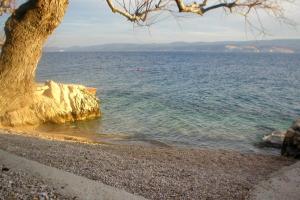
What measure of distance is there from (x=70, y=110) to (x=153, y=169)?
13.9m

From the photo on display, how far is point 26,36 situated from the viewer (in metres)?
10.3

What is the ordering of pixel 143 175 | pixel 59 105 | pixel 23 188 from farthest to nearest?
pixel 59 105 < pixel 143 175 < pixel 23 188

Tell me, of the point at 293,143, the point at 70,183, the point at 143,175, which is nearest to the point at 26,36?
the point at 143,175

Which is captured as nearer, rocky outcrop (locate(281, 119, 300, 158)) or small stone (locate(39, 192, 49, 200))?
small stone (locate(39, 192, 49, 200))

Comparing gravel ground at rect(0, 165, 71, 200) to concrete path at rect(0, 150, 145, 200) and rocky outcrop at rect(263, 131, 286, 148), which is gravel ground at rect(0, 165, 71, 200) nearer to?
concrete path at rect(0, 150, 145, 200)

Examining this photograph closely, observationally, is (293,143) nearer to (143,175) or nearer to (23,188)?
(143,175)

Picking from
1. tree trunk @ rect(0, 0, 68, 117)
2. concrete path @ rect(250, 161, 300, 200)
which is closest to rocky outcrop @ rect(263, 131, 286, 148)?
concrete path @ rect(250, 161, 300, 200)

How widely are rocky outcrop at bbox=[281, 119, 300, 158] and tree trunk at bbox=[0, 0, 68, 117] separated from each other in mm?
9538

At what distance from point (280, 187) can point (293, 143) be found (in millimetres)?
5769

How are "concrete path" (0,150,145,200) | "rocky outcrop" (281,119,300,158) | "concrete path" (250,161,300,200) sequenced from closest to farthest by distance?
1. "concrete path" (0,150,145,200)
2. "concrete path" (250,161,300,200)
3. "rocky outcrop" (281,119,300,158)

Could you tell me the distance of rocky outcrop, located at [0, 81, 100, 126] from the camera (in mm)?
20031

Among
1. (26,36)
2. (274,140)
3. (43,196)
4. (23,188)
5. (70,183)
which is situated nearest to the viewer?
(43,196)

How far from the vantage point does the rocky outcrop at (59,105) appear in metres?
20.0

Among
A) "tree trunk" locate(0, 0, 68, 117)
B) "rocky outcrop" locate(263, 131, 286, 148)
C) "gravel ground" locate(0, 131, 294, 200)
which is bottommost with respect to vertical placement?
"rocky outcrop" locate(263, 131, 286, 148)
